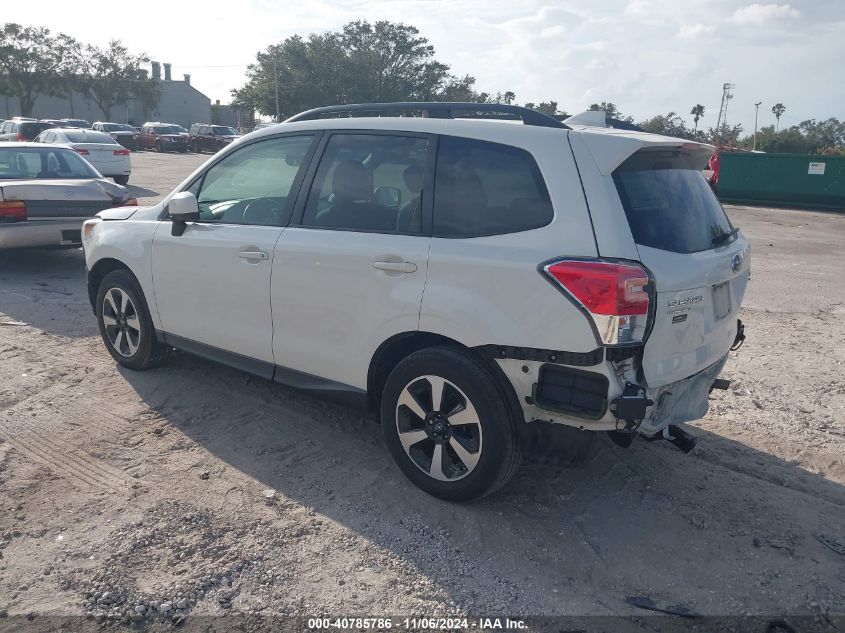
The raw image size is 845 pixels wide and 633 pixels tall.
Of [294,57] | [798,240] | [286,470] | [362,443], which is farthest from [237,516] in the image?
[294,57]

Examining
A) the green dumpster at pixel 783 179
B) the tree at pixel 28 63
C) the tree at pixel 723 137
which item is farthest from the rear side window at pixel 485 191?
the tree at pixel 28 63

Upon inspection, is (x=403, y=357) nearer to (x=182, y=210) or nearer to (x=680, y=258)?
(x=680, y=258)

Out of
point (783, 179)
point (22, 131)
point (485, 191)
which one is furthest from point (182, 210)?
point (22, 131)

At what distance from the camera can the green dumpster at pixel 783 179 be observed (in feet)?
66.6

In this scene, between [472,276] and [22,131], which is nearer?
[472,276]

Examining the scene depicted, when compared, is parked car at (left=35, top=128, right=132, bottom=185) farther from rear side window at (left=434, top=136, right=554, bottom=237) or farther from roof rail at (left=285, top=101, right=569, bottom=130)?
rear side window at (left=434, top=136, right=554, bottom=237)

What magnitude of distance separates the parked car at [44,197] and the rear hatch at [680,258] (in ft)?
23.9

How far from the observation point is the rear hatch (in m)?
3.20

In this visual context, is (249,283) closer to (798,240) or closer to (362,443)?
(362,443)

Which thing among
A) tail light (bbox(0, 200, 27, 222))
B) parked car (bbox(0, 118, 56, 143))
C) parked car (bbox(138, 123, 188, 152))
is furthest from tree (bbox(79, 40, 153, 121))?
tail light (bbox(0, 200, 27, 222))

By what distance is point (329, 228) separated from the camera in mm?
4012

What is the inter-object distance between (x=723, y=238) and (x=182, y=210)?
322 cm

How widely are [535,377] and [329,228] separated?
1.50 m

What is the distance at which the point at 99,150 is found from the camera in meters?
19.3
